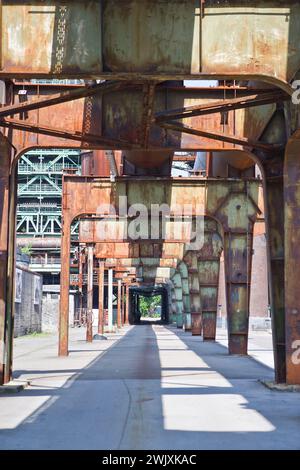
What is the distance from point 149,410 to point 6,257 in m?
4.68

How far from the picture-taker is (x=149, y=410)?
Answer: 31.7ft

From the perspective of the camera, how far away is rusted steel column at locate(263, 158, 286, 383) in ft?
41.3

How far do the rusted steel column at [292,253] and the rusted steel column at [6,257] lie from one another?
17.2ft

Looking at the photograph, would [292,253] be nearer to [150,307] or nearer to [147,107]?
[147,107]

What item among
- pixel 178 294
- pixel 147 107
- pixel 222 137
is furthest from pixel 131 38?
pixel 178 294

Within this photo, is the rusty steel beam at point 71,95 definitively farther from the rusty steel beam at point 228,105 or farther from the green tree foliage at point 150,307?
the green tree foliage at point 150,307

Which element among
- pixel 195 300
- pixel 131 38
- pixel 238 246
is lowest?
pixel 195 300

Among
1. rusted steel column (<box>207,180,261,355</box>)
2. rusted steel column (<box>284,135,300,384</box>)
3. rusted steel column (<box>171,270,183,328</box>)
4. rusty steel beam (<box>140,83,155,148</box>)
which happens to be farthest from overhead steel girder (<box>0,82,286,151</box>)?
rusted steel column (<box>171,270,183,328</box>)

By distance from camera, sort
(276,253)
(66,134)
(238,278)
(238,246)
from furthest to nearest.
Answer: (238,246), (238,278), (66,134), (276,253)

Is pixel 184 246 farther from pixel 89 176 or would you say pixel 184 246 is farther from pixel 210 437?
pixel 210 437

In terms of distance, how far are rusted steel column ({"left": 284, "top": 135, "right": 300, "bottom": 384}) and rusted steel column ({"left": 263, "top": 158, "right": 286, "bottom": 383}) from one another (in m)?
0.60

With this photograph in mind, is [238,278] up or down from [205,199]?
down

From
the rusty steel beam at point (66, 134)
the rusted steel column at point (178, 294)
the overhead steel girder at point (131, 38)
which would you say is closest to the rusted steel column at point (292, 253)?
the overhead steel girder at point (131, 38)

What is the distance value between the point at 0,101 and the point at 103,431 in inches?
277
